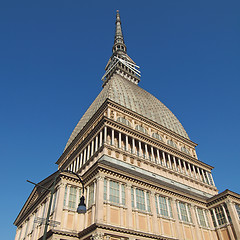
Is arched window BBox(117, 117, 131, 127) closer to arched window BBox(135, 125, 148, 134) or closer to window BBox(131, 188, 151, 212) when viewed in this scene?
arched window BBox(135, 125, 148, 134)

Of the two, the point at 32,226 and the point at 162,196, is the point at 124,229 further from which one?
the point at 32,226

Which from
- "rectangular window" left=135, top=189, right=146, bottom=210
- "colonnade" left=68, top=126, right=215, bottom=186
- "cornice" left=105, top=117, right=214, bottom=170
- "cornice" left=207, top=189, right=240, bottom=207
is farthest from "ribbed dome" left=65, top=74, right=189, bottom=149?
"rectangular window" left=135, top=189, right=146, bottom=210

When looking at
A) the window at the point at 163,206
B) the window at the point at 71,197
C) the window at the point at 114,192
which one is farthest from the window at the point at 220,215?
the window at the point at 71,197

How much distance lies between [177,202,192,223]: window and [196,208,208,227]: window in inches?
104

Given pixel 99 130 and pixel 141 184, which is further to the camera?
pixel 99 130

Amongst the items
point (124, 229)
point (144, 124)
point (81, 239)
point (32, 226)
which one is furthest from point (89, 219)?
point (144, 124)

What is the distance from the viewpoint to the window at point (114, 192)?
106 ft

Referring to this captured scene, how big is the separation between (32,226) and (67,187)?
572 inches

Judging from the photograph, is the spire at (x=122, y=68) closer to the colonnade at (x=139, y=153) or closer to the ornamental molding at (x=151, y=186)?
the colonnade at (x=139, y=153)

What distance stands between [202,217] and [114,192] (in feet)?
66.3

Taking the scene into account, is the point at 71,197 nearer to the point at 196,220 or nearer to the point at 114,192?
the point at 114,192

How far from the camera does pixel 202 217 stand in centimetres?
4272

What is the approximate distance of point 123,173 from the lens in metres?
35.3

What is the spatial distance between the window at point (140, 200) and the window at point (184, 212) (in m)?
7.10
